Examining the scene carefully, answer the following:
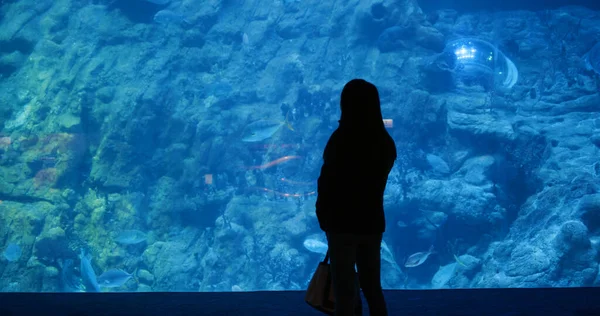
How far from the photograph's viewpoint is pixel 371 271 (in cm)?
192

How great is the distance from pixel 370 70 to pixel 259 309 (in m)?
13.6

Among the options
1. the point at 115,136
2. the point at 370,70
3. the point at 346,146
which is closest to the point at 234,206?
the point at 115,136

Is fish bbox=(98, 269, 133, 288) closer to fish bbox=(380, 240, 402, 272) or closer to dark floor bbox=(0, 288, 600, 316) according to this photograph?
dark floor bbox=(0, 288, 600, 316)

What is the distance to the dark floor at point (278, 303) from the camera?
9.93 ft

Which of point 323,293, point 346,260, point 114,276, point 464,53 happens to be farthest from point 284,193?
point 346,260

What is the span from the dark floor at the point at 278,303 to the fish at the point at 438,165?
10031 millimetres

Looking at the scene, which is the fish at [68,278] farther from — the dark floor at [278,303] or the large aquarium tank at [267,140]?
the dark floor at [278,303]

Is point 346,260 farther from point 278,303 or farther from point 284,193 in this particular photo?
point 284,193

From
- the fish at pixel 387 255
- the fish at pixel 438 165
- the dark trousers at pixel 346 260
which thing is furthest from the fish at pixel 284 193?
the dark trousers at pixel 346 260

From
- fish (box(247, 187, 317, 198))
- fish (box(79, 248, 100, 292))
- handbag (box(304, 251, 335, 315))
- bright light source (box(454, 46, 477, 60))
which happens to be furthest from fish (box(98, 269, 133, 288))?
bright light source (box(454, 46, 477, 60))

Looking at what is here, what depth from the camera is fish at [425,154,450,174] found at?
13305 mm

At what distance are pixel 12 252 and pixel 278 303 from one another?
38.0 ft

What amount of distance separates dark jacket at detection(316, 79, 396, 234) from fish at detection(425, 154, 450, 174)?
12135 mm

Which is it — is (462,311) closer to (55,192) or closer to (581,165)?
(581,165)
